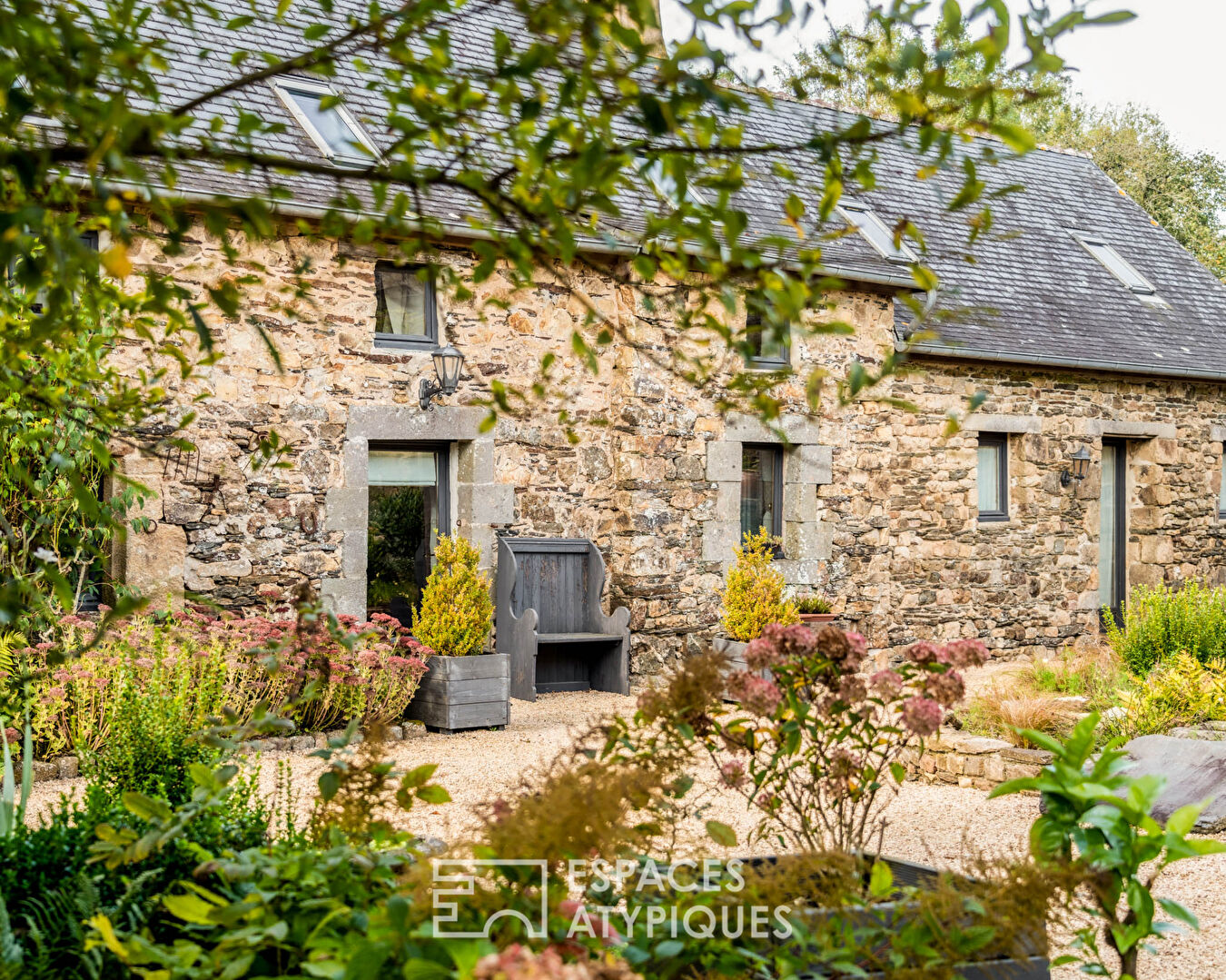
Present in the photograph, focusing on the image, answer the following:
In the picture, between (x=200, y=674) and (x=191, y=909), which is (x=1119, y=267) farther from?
(x=191, y=909)

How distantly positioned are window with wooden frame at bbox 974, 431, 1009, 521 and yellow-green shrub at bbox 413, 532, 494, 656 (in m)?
5.78

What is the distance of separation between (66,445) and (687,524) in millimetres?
4695

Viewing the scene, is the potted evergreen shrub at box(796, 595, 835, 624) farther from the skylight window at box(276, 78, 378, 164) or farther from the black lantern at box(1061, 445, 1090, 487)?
the skylight window at box(276, 78, 378, 164)

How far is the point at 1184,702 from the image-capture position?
6.37 meters

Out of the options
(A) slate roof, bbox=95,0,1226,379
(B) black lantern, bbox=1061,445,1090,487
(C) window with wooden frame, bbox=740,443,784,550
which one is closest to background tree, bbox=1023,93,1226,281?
(A) slate roof, bbox=95,0,1226,379

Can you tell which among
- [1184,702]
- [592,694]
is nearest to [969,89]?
[1184,702]

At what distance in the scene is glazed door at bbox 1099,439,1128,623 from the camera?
12.7m

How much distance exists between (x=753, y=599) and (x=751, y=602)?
3cm

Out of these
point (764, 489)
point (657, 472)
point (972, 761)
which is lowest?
point (972, 761)

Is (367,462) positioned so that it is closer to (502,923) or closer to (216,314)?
(216,314)

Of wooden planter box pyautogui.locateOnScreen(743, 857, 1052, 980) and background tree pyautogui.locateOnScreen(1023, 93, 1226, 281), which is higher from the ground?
background tree pyautogui.locateOnScreen(1023, 93, 1226, 281)

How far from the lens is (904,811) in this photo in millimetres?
5672

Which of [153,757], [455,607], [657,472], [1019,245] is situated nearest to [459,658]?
[455,607]

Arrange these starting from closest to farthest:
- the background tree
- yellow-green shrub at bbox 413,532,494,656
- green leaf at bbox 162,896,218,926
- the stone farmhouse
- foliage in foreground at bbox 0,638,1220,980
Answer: foliage in foreground at bbox 0,638,1220,980, green leaf at bbox 162,896,218,926, yellow-green shrub at bbox 413,532,494,656, the stone farmhouse, the background tree
